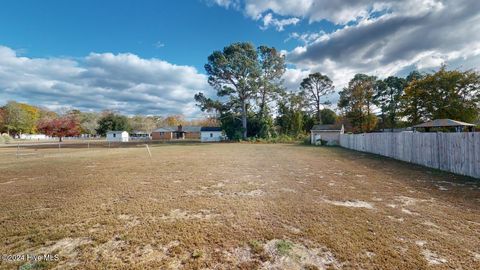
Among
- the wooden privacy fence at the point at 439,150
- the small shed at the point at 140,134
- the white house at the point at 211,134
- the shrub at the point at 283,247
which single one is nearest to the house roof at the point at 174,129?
the small shed at the point at 140,134

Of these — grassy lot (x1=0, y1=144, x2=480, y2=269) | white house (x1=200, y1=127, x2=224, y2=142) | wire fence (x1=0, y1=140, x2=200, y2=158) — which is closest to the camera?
grassy lot (x1=0, y1=144, x2=480, y2=269)

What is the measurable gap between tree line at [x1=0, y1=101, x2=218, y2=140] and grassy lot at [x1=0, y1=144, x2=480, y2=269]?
34.3m

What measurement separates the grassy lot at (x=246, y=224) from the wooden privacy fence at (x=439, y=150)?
101cm

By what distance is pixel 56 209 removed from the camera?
4477 mm

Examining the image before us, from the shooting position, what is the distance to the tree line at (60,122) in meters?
33.7

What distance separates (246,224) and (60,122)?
40.3 metres

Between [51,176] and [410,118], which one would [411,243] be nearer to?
[51,176]

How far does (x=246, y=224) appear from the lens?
3.71 meters

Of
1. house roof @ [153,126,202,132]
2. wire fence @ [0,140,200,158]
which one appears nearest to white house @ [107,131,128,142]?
house roof @ [153,126,202,132]

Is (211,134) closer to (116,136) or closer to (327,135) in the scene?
(327,135)

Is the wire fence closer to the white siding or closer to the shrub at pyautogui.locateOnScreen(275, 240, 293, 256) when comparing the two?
the shrub at pyautogui.locateOnScreen(275, 240, 293, 256)

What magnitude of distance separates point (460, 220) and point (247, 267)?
3948mm

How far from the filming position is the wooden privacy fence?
6.92 metres

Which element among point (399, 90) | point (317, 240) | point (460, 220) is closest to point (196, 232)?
point (317, 240)
